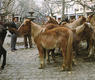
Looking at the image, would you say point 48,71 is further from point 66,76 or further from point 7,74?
point 7,74

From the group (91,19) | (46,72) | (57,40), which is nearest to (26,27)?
(57,40)

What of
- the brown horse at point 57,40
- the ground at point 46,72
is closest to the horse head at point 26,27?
the brown horse at point 57,40

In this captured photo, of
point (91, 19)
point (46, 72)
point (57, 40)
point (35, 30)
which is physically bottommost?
point (46, 72)

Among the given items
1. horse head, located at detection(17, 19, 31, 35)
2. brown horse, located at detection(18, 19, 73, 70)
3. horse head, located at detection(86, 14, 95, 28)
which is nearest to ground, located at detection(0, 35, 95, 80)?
brown horse, located at detection(18, 19, 73, 70)

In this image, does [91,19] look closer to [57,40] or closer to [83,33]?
[83,33]

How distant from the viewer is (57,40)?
307 inches

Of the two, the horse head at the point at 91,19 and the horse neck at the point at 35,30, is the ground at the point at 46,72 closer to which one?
the horse neck at the point at 35,30

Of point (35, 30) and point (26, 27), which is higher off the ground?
point (26, 27)

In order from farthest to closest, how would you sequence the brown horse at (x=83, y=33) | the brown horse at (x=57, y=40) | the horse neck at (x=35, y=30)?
1. the brown horse at (x=83, y=33)
2. the horse neck at (x=35, y=30)
3. the brown horse at (x=57, y=40)

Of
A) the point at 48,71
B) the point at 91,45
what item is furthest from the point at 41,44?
the point at 91,45

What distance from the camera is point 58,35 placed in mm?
7793

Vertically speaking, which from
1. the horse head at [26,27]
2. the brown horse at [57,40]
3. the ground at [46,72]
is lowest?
the ground at [46,72]

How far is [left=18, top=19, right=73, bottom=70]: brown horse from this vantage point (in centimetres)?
766

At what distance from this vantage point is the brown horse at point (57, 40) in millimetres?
7660
